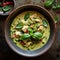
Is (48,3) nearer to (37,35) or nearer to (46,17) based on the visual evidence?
(46,17)

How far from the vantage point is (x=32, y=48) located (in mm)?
1826

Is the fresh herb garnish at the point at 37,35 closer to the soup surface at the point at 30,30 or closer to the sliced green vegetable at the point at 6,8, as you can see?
the soup surface at the point at 30,30

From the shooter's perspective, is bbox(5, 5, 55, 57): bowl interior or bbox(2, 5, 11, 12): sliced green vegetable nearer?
bbox(5, 5, 55, 57): bowl interior

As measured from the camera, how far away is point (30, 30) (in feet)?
5.90

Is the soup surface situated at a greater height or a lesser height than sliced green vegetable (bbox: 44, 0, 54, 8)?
lesser

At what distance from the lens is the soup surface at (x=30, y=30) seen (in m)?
1.81

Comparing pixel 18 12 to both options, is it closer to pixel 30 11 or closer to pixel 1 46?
pixel 30 11

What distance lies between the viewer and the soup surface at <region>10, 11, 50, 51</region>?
1806 mm

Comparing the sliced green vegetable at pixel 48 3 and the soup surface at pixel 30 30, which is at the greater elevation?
the sliced green vegetable at pixel 48 3

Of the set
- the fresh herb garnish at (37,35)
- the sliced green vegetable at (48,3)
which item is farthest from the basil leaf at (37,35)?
the sliced green vegetable at (48,3)

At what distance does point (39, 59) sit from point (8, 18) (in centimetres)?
38

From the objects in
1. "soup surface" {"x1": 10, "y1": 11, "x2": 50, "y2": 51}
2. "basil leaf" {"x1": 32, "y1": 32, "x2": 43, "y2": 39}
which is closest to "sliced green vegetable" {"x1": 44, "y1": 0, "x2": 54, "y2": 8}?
"soup surface" {"x1": 10, "y1": 11, "x2": 50, "y2": 51}

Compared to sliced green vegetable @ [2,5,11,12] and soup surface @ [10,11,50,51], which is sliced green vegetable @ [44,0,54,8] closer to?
soup surface @ [10,11,50,51]

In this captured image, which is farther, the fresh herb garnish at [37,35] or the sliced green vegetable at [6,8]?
the sliced green vegetable at [6,8]
